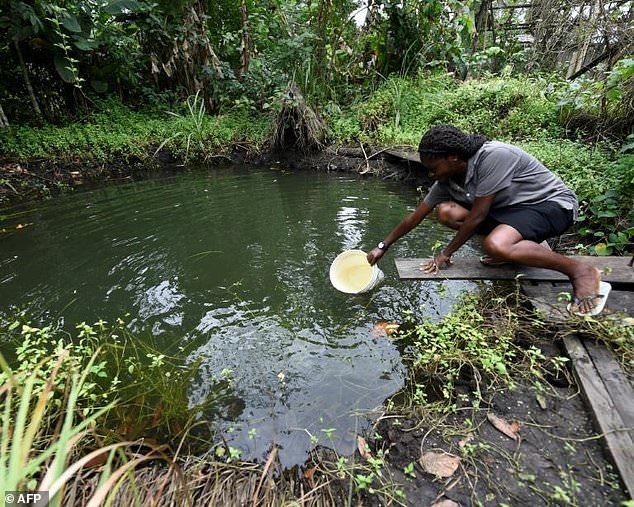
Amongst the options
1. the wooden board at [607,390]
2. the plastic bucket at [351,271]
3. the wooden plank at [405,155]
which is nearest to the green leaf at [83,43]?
the wooden plank at [405,155]

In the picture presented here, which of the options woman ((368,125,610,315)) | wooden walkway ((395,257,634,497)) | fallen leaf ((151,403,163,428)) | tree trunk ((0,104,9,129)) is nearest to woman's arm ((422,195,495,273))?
woman ((368,125,610,315))

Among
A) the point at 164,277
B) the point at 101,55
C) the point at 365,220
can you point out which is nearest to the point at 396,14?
the point at 365,220

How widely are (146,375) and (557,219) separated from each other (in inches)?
109

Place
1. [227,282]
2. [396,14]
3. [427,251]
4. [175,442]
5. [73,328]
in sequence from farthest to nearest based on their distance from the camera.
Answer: [396,14] → [427,251] → [227,282] → [73,328] → [175,442]

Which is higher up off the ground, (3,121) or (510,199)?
(3,121)

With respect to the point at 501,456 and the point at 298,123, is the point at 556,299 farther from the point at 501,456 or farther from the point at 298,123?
the point at 298,123

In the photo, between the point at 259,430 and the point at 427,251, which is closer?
the point at 259,430

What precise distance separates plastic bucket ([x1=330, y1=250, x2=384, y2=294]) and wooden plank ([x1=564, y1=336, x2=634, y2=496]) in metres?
1.28

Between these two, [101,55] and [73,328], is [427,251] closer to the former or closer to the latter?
[73,328]

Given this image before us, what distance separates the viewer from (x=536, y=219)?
7.79 feet

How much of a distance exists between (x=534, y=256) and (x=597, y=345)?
0.60 metres

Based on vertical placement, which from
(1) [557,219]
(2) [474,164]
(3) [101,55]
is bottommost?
(1) [557,219]

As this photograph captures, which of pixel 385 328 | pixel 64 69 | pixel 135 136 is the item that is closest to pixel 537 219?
pixel 385 328

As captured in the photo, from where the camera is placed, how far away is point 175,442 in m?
1.87
